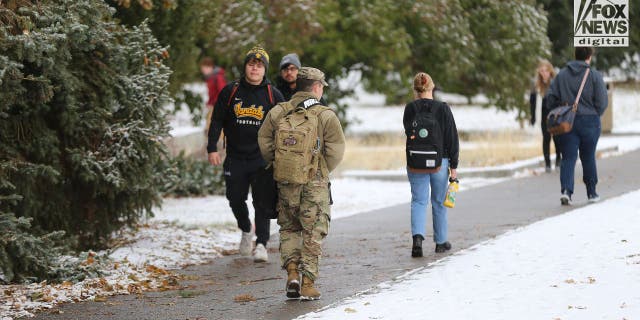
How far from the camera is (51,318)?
302 inches

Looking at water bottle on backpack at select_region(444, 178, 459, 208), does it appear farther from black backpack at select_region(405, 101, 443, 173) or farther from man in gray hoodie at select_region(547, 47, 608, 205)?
man in gray hoodie at select_region(547, 47, 608, 205)

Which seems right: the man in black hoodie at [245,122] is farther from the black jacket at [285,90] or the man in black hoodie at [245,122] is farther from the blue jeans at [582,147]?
the blue jeans at [582,147]

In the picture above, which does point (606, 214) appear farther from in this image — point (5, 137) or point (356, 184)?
point (356, 184)

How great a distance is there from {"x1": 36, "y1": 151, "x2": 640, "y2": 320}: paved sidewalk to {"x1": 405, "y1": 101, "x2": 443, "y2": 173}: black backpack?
0.79 m

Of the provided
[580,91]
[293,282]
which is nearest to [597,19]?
[580,91]

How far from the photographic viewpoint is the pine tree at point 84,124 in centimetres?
878

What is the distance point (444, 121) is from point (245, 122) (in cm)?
166

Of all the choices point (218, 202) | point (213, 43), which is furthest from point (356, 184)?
point (213, 43)

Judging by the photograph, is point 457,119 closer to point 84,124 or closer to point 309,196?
point 84,124

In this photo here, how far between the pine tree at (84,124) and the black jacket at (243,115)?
→ 89 centimetres

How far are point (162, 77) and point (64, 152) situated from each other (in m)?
1.13

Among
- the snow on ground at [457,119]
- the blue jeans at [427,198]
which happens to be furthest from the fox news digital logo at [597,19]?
the blue jeans at [427,198]

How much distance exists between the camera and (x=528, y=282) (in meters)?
7.79

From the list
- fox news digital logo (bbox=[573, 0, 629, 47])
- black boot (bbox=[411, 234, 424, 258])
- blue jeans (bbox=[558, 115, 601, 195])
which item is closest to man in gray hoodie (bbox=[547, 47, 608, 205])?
blue jeans (bbox=[558, 115, 601, 195])
